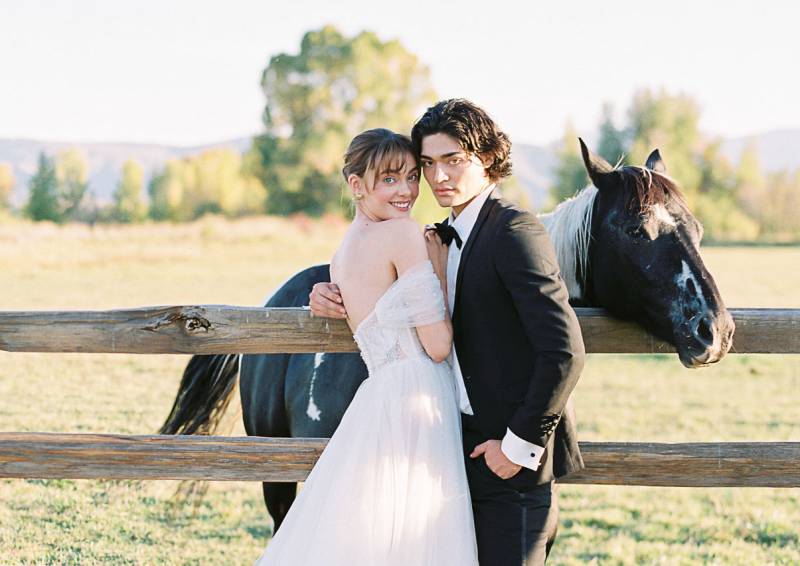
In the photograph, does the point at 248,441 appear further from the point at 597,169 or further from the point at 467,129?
the point at 597,169

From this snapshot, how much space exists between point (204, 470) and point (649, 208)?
201 centimetres

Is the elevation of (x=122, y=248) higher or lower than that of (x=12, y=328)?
lower

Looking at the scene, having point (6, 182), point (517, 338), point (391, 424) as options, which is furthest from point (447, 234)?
point (6, 182)

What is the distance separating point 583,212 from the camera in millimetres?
3447

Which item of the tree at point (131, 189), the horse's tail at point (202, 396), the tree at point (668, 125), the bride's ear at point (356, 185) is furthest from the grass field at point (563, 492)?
the tree at point (131, 189)

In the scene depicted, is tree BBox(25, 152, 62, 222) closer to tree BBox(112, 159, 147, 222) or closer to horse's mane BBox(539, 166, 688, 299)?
tree BBox(112, 159, 147, 222)

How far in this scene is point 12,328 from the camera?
3219mm

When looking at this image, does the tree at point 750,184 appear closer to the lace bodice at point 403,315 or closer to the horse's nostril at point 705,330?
the horse's nostril at point 705,330

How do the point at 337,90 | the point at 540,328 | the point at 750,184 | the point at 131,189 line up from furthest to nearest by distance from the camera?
1. the point at 131,189
2. the point at 750,184
3. the point at 337,90
4. the point at 540,328

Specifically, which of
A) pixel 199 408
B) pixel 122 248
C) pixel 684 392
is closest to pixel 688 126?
pixel 122 248

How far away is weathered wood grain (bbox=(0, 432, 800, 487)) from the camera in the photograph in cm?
319

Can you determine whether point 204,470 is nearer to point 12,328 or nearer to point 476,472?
point 12,328

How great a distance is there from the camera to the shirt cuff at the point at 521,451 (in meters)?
2.54

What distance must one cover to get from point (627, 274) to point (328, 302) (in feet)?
3.84
